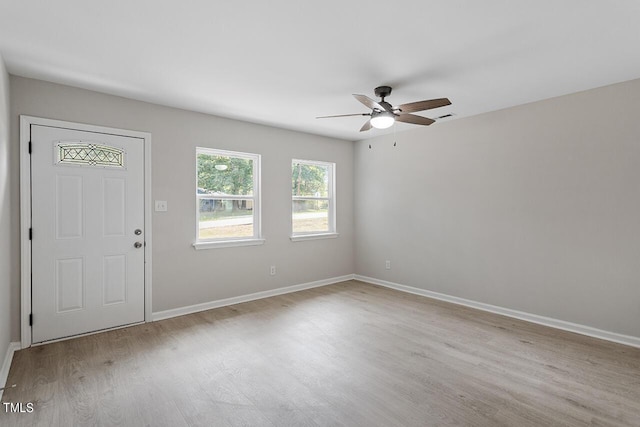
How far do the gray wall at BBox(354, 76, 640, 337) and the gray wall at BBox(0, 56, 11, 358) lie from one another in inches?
180

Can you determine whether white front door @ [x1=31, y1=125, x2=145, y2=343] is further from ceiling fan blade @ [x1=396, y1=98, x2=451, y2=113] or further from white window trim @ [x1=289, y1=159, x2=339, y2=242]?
ceiling fan blade @ [x1=396, y1=98, x2=451, y2=113]

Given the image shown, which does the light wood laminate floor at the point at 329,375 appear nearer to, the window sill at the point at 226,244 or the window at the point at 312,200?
the window sill at the point at 226,244

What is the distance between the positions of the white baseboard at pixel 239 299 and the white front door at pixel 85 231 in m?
0.30

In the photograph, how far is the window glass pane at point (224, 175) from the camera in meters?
4.25

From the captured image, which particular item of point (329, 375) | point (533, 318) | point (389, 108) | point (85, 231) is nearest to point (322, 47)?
point (389, 108)

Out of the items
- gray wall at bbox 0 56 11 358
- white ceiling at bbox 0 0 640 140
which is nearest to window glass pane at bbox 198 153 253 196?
white ceiling at bbox 0 0 640 140

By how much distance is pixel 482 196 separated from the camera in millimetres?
4199

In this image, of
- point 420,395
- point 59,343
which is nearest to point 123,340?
point 59,343

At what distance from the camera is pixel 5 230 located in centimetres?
271

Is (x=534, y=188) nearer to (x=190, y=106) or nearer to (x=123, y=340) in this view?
(x=190, y=106)

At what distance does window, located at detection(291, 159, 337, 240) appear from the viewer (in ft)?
17.2

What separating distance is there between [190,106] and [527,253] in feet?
14.3

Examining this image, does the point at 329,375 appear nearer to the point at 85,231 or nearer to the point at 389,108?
the point at 389,108

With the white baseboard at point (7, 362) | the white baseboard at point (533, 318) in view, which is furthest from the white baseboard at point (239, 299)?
the white baseboard at point (7, 362)
